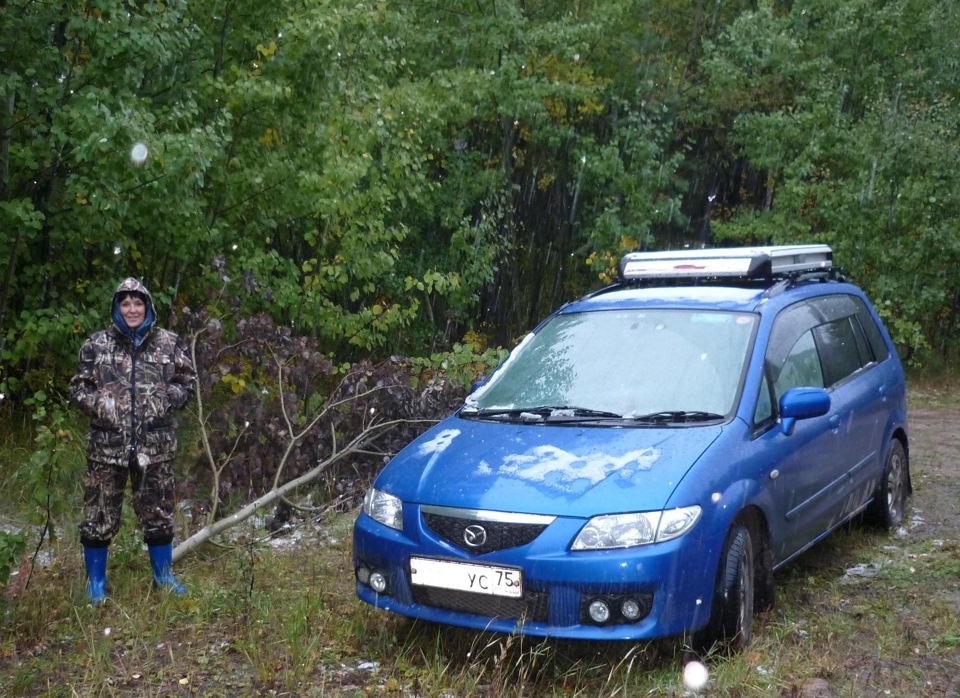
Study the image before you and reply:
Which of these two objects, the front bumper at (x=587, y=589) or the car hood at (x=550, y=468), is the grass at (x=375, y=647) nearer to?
the front bumper at (x=587, y=589)

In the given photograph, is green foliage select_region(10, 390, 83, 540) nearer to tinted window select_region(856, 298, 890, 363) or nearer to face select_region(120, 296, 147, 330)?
face select_region(120, 296, 147, 330)

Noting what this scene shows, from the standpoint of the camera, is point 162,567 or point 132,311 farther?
point 162,567

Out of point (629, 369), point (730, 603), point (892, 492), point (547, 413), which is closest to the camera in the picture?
point (730, 603)

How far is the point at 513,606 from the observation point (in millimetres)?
4246

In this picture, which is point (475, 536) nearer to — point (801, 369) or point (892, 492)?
point (801, 369)

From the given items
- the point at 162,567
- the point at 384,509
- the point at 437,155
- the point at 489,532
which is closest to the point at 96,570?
the point at 162,567

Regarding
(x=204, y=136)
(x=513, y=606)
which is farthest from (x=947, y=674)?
(x=204, y=136)

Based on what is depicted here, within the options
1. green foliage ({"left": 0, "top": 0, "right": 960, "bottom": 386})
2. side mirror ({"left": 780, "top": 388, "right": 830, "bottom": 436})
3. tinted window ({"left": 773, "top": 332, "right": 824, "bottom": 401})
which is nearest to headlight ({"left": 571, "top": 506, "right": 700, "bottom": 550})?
side mirror ({"left": 780, "top": 388, "right": 830, "bottom": 436})

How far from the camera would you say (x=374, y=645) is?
4910 mm

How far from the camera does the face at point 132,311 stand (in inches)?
214

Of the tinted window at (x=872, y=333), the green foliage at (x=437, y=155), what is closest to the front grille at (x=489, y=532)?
the tinted window at (x=872, y=333)

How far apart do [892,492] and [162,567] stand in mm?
4654

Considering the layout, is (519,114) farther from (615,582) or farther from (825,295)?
(615,582)

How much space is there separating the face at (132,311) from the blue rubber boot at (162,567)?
120 centimetres
